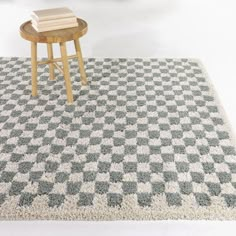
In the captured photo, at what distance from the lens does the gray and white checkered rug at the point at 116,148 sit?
123 cm

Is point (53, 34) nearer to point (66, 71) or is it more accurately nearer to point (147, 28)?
point (66, 71)

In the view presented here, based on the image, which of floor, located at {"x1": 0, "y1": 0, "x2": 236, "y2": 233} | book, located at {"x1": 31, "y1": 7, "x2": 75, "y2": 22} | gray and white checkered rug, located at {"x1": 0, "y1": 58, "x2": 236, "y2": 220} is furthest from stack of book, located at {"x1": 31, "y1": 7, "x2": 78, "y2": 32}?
floor, located at {"x1": 0, "y1": 0, "x2": 236, "y2": 233}

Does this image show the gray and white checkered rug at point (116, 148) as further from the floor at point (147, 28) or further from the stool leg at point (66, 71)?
the floor at point (147, 28)

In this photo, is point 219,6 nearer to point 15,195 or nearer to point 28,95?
point 28,95

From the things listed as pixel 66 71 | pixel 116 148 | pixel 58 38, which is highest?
pixel 58 38

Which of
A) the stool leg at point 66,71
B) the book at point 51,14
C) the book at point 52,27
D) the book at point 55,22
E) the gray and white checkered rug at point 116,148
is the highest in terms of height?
the book at point 51,14

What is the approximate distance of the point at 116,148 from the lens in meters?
1.50

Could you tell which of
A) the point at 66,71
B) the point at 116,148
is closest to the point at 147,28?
the point at 66,71

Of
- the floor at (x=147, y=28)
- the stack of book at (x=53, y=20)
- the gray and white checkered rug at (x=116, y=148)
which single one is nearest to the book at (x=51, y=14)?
the stack of book at (x=53, y=20)

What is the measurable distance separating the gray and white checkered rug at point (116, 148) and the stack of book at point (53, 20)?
0.35 metres

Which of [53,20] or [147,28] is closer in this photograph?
[53,20]

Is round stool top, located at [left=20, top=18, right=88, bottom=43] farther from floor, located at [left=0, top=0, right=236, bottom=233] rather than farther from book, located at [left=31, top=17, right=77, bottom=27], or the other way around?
floor, located at [left=0, top=0, right=236, bottom=233]

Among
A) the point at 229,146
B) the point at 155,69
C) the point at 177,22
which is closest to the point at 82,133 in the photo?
the point at 229,146

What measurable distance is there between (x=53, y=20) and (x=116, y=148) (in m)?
0.66
